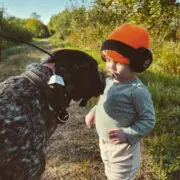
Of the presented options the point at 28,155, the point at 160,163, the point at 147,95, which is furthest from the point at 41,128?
the point at 160,163

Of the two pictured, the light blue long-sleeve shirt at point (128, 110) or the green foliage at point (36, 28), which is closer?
the light blue long-sleeve shirt at point (128, 110)

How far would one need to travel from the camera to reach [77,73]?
2109mm

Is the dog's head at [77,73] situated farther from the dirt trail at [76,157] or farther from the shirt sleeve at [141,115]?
the dirt trail at [76,157]

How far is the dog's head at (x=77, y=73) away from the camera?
2.06m

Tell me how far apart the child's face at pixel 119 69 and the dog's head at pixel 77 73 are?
202mm

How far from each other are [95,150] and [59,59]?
1.57 meters

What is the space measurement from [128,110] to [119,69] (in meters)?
0.33

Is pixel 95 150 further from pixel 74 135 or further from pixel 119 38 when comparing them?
pixel 119 38

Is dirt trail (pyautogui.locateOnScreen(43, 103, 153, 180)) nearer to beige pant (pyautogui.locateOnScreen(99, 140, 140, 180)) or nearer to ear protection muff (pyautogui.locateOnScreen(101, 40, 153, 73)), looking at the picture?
beige pant (pyautogui.locateOnScreen(99, 140, 140, 180))

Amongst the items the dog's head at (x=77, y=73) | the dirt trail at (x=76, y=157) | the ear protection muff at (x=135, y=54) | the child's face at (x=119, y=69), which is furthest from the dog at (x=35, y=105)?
the dirt trail at (x=76, y=157)

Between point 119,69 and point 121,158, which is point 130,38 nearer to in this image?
point 119,69

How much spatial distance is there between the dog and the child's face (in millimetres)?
203

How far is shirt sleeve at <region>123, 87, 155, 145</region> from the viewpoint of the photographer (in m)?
1.98

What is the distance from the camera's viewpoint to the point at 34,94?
6.16 feet
